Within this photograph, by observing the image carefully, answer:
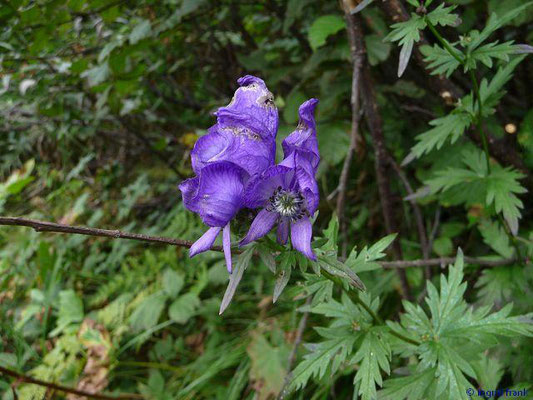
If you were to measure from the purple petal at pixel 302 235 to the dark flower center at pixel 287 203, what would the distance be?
15 millimetres

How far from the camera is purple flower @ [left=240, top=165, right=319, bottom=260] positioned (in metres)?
0.83

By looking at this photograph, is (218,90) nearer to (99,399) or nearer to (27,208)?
(99,399)

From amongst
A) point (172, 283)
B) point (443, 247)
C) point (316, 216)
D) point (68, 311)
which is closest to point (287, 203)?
point (316, 216)

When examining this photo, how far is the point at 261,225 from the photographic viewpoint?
Result: 2.77ft

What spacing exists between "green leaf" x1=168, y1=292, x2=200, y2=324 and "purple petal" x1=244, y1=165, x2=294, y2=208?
1.79 meters

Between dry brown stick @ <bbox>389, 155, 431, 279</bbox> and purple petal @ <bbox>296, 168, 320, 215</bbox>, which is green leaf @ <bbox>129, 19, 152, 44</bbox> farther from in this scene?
purple petal @ <bbox>296, 168, 320, 215</bbox>

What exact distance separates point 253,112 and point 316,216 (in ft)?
0.84

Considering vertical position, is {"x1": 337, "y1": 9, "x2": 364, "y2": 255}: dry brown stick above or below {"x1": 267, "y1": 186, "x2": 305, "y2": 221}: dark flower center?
below

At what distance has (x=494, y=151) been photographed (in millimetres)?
1736

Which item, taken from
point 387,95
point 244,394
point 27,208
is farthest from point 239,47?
point 27,208

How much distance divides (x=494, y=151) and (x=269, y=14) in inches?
57.9

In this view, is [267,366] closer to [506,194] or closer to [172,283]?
[172,283]

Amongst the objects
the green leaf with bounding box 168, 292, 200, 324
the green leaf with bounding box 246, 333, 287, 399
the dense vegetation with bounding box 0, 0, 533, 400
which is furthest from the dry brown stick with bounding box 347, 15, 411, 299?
the green leaf with bounding box 168, 292, 200, 324

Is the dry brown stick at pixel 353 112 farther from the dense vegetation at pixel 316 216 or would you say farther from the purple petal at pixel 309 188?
the purple petal at pixel 309 188
